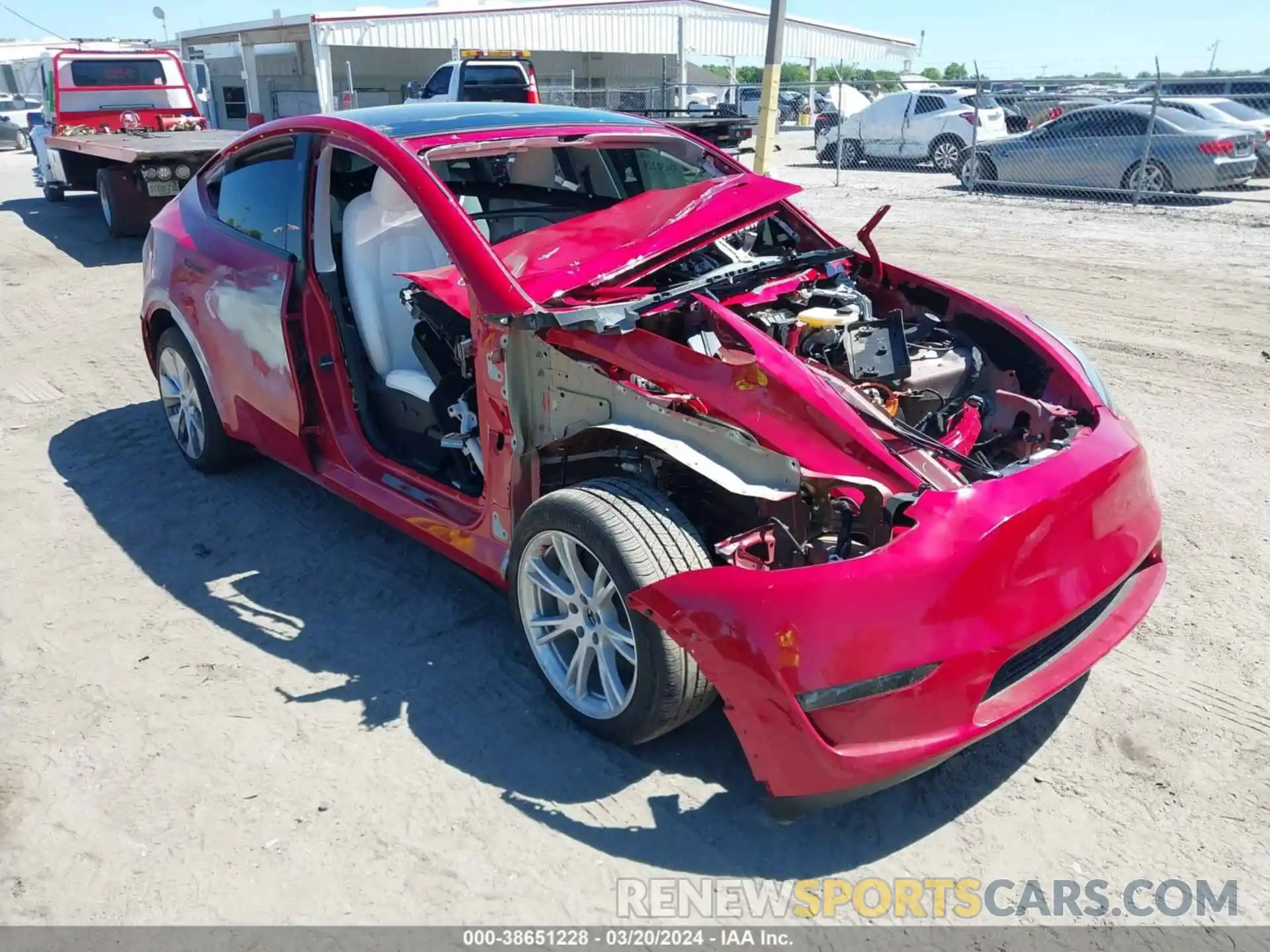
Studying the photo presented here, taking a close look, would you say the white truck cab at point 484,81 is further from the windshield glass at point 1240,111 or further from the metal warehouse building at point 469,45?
the windshield glass at point 1240,111

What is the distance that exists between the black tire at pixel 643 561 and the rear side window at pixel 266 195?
190 cm

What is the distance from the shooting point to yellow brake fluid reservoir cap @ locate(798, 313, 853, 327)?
321 centimetres

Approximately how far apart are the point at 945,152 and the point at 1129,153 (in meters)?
4.96

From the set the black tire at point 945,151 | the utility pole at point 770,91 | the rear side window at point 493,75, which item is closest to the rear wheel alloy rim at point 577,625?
the utility pole at point 770,91

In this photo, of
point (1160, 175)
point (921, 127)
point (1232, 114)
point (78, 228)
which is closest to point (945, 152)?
point (921, 127)

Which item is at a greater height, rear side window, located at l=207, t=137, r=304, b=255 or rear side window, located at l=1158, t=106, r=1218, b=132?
rear side window, located at l=207, t=137, r=304, b=255

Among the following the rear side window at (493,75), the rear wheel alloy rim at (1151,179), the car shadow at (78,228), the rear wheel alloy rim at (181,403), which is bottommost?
the car shadow at (78,228)

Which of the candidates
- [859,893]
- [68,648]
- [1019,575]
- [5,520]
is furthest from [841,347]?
[5,520]

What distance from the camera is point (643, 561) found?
2.61 metres

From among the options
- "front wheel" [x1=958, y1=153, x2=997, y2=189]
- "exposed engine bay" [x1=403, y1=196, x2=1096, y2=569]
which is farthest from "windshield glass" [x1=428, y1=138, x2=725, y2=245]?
"front wheel" [x1=958, y1=153, x2=997, y2=189]

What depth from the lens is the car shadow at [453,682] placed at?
2.62m

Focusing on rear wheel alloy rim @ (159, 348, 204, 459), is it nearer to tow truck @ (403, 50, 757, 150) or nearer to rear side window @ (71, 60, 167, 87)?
rear side window @ (71, 60, 167, 87)

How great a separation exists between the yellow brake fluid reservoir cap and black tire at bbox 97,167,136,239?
35.8ft
